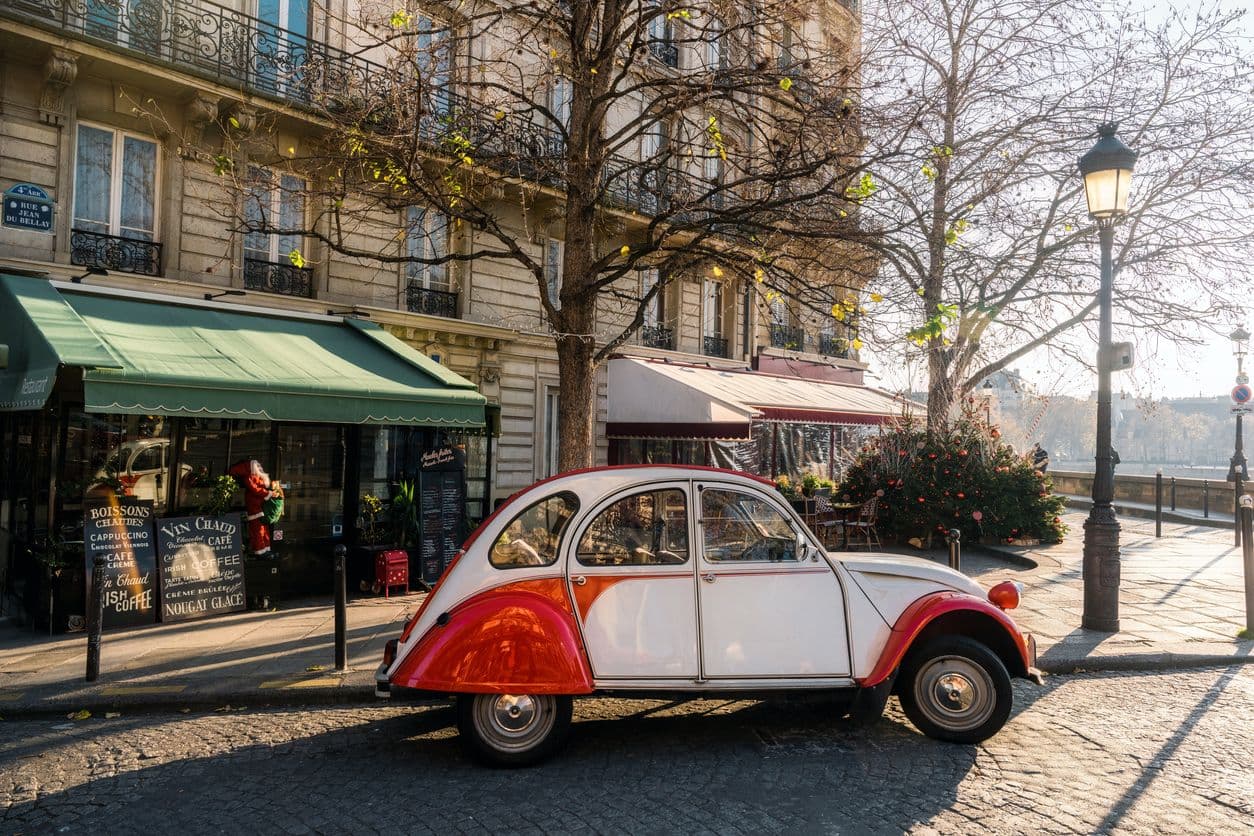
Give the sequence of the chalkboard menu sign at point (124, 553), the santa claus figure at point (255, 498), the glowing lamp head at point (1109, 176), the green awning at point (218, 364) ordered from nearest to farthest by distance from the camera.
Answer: the green awning at point (218, 364)
the chalkboard menu sign at point (124, 553)
the glowing lamp head at point (1109, 176)
the santa claus figure at point (255, 498)

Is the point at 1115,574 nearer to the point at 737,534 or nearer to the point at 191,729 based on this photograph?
the point at 737,534

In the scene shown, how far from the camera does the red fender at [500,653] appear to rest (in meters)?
4.58

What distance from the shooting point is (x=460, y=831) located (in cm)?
390

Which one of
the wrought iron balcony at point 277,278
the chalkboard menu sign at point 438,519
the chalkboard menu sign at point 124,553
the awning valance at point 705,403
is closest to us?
the chalkboard menu sign at point 124,553

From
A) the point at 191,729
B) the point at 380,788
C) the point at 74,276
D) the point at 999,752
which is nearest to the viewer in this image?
the point at 380,788

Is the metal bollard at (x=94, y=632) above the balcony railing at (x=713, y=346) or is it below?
below

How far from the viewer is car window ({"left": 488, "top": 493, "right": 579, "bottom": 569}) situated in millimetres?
4875

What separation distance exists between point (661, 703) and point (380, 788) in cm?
226

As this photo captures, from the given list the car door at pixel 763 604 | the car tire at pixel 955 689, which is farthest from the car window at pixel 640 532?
the car tire at pixel 955 689

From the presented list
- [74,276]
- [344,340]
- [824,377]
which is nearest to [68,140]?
[74,276]

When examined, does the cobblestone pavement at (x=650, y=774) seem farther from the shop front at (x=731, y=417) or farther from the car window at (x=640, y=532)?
the shop front at (x=731, y=417)

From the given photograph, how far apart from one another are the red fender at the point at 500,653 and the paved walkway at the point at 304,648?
1.84m

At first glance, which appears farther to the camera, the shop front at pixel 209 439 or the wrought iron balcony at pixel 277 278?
the wrought iron balcony at pixel 277 278

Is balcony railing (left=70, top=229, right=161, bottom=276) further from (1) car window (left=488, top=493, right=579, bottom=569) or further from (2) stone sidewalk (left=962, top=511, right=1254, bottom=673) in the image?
(2) stone sidewalk (left=962, top=511, right=1254, bottom=673)
